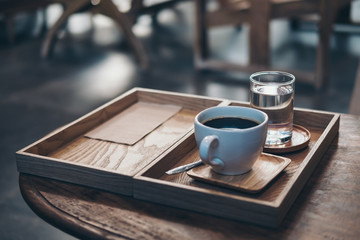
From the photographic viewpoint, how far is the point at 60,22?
11.5ft

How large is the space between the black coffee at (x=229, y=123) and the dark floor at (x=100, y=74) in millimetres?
975

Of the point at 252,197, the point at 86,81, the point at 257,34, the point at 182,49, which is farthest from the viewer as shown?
the point at 182,49

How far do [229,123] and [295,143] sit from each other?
159 millimetres

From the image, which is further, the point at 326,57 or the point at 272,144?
the point at 326,57

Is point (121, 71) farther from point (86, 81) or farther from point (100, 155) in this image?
point (100, 155)

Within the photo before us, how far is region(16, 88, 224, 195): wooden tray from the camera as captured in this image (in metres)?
0.73

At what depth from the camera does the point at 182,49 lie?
12.2 feet

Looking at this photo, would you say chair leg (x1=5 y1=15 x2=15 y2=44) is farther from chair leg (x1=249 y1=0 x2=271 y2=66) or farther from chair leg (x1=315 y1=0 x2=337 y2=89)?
chair leg (x1=315 y1=0 x2=337 y2=89)

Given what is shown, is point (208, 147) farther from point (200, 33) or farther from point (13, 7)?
point (13, 7)

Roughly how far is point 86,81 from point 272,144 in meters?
2.39

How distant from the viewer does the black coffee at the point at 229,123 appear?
73 centimetres

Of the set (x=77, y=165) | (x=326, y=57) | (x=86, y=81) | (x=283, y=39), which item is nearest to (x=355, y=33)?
(x=283, y=39)

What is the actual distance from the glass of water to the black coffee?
0.09 meters

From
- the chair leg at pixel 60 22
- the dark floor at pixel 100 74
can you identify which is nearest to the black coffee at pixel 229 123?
the dark floor at pixel 100 74
